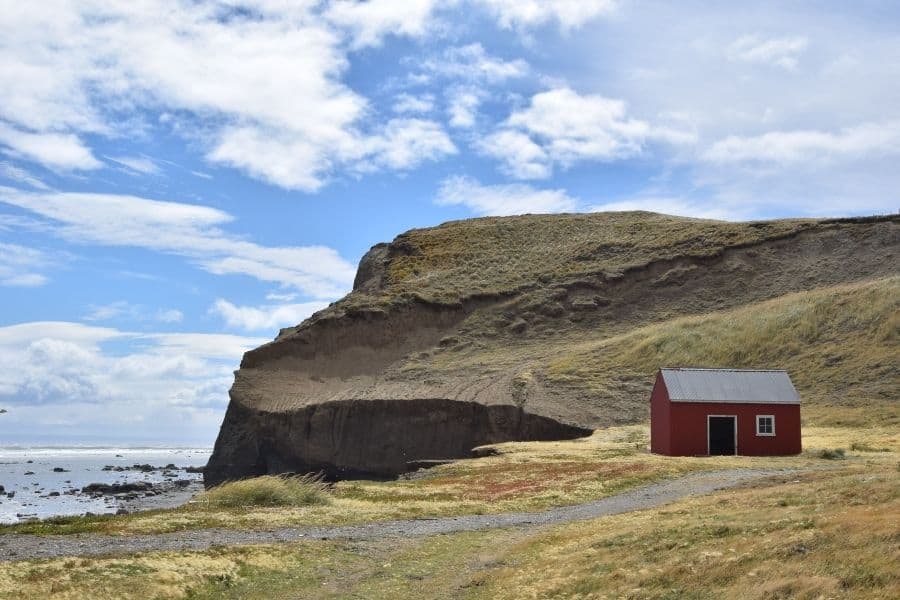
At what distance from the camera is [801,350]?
5831 centimetres

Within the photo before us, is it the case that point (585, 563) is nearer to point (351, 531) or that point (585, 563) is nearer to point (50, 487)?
point (351, 531)

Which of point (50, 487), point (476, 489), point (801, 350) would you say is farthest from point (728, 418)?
point (50, 487)

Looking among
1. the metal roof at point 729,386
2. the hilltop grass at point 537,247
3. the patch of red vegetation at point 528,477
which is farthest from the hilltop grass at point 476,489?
the hilltop grass at point 537,247

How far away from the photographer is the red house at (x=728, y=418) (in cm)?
4053

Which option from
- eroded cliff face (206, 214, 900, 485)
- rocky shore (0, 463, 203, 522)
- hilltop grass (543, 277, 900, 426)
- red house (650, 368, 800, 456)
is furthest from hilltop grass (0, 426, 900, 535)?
rocky shore (0, 463, 203, 522)

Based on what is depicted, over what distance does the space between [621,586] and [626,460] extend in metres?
23.0

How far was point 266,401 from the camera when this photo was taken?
68.4 meters

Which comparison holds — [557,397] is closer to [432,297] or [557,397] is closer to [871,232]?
[432,297]

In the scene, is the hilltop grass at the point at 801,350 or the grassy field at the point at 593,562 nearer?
the grassy field at the point at 593,562

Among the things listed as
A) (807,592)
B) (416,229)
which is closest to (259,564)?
(807,592)

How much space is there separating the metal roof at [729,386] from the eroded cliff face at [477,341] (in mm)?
12250

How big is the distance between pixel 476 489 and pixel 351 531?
852cm

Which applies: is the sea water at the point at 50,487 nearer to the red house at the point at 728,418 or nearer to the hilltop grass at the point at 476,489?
the hilltop grass at the point at 476,489

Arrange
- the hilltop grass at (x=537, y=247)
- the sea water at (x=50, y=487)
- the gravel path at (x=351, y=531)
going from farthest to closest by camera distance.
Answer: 1. the hilltop grass at (x=537, y=247)
2. the sea water at (x=50, y=487)
3. the gravel path at (x=351, y=531)
